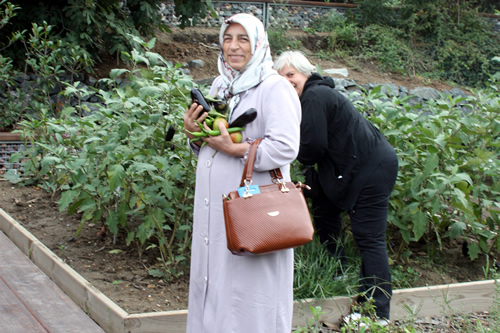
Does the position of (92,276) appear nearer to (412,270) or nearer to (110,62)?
(412,270)

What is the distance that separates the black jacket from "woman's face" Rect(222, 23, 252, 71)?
95cm

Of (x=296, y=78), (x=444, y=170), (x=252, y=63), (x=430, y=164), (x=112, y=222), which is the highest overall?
(x=252, y=63)

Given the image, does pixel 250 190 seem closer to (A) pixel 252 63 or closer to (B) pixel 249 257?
(B) pixel 249 257

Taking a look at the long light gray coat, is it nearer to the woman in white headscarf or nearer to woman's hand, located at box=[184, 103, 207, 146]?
the woman in white headscarf

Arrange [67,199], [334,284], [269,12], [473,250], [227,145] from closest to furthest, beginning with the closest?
[227,145]
[334,284]
[67,199]
[473,250]
[269,12]

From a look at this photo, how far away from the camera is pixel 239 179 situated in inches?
99.0

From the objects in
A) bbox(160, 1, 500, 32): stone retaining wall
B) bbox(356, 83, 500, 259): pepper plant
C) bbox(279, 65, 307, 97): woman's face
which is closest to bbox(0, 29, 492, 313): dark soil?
bbox(356, 83, 500, 259): pepper plant

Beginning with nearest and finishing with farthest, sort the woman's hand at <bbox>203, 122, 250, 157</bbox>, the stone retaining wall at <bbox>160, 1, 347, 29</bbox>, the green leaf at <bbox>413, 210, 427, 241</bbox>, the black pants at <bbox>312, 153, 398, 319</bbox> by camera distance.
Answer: the woman's hand at <bbox>203, 122, 250, 157</bbox>, the black pants at <bbox>312, 153, 398, 319</bbox>, the green leaf at <bbox>413, 210, 427, 241</bbox>, the stone retaining wall at <bbox>160, 1, 347, 29</bbox>

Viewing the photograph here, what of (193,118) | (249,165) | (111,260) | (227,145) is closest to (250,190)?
(249,165)

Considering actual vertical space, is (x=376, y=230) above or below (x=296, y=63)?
below

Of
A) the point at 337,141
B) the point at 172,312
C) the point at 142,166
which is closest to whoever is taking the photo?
the point at 172,312

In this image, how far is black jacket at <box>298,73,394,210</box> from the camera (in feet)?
11.1

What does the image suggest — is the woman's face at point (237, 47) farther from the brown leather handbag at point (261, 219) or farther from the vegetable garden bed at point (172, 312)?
the vegetable garden bed at point (172, 312)

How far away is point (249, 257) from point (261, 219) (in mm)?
224
